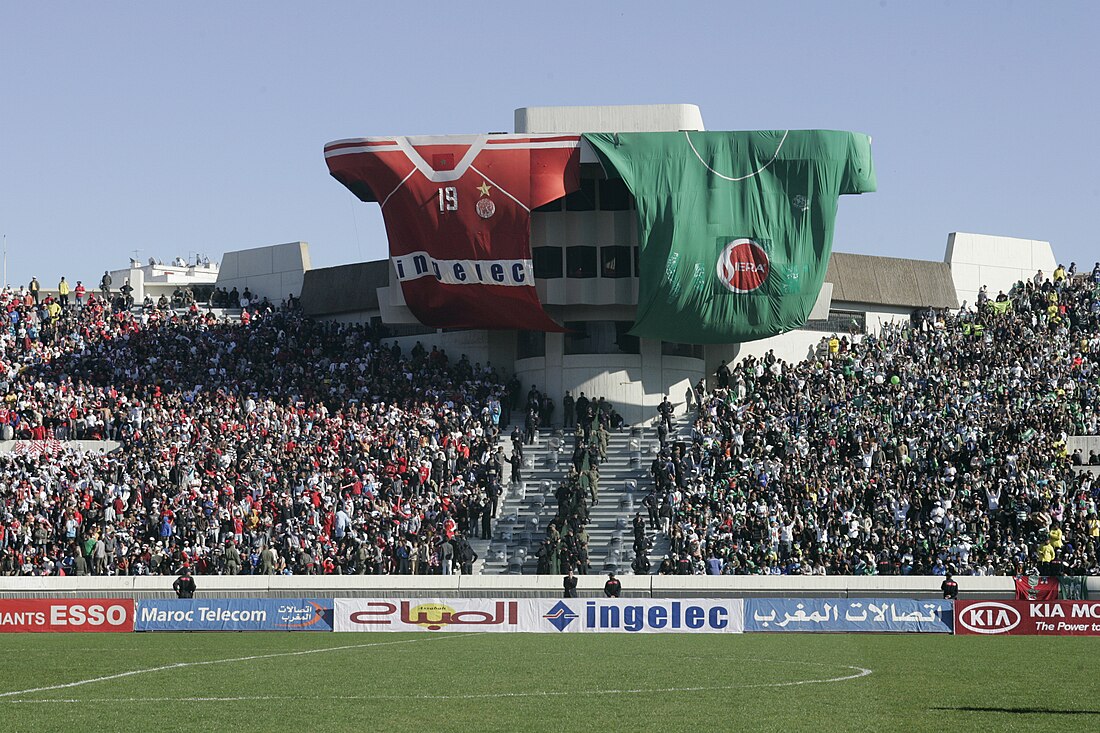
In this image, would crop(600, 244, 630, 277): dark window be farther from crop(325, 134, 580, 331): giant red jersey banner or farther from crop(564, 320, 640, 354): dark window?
crop(325, 134, 580, 331): giant red jersey banner

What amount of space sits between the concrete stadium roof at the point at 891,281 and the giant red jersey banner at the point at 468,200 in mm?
13343

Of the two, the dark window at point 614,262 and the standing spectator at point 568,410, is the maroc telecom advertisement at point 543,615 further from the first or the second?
the dark window at point 614,262

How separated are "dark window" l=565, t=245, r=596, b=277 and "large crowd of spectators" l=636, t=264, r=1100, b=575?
244 inches

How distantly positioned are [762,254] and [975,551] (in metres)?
15.9

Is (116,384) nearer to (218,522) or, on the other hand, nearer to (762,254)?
(218,522)

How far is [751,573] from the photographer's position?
49.8 m

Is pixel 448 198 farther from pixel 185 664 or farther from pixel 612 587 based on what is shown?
pixel 185 664

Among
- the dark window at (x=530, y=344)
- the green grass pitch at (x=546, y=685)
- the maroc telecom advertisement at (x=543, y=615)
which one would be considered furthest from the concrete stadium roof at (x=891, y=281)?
the green grass pitch at (x=546, y=685)

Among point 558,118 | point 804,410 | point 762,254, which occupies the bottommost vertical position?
point 804,410

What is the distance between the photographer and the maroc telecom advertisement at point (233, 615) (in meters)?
42.4

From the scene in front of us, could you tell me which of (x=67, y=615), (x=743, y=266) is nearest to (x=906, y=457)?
(x=743, y=266)

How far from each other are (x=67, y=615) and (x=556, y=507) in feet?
60.0

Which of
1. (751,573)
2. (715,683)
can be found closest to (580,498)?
(751,573)

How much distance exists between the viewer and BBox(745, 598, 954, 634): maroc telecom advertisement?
136 ft
